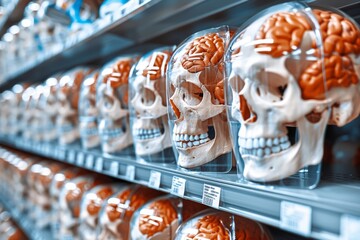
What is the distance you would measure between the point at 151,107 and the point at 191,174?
358mm

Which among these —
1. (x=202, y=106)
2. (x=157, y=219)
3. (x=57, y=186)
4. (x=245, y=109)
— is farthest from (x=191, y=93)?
(x=57, y=186)

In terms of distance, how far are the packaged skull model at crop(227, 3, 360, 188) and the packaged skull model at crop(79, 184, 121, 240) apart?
97cm

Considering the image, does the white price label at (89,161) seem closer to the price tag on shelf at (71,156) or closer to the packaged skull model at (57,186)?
the price tag on shelf at (71,156)

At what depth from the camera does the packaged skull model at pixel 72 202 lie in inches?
74.0

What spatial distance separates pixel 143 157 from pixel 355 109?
771 mm

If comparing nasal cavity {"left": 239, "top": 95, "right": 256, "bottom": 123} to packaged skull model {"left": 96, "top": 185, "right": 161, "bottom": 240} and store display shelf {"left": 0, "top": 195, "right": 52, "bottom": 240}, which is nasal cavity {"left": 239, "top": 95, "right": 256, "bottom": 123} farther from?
store display shelf {"left": 0, "top": 195, "right": 52, "bottom": 240}

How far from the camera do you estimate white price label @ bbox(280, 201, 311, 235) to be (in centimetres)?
64

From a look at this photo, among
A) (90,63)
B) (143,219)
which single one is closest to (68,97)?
(90,63)

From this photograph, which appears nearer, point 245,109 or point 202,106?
point 245,109

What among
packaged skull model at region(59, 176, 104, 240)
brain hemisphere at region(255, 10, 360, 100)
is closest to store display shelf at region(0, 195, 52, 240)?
packaged skull model at region(59, 176, 104, 240)

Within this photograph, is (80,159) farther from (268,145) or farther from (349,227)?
(349,227)

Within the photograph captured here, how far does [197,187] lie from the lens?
96 cm

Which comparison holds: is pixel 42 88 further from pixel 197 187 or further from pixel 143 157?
pixel 197 187

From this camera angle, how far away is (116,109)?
150 cm
